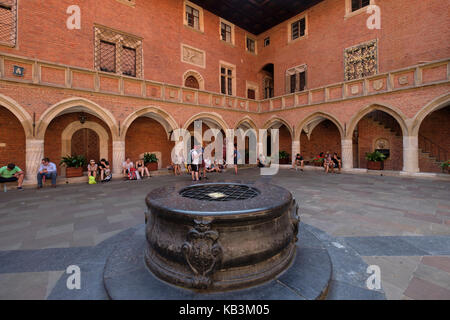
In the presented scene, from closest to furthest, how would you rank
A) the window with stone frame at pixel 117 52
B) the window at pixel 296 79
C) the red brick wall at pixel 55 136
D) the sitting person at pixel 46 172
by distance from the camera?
1. the sitting person at pixel 46 172
2. the red brick wall at pixel 55 136
3. the window with stone frame at pixel 117 52
4. the window at pixel 296 79

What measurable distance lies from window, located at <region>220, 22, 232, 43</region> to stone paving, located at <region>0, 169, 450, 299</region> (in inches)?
605

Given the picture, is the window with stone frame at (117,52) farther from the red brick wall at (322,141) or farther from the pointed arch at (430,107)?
the pointed arch at (430,107)

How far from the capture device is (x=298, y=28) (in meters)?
16.3

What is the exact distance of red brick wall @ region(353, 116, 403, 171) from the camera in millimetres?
12464

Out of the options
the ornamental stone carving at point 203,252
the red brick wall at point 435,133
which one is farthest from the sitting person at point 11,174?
the red brick wall at point 435,133

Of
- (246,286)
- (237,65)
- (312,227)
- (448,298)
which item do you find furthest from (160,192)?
(237,65)

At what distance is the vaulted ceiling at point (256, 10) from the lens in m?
14.7

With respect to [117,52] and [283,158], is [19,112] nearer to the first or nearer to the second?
[117,52]

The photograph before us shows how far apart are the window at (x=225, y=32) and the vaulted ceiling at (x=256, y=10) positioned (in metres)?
0.50

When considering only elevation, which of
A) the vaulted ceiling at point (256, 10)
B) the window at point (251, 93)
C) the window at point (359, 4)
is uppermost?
the vaulted ceiling at point (256, 10)

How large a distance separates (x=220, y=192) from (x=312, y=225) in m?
1.90

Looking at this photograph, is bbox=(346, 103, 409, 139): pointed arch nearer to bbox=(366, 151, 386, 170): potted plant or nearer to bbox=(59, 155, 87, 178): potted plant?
bbox=(366, 151, 386, 170): potted plant

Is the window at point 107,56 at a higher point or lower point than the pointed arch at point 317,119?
higher

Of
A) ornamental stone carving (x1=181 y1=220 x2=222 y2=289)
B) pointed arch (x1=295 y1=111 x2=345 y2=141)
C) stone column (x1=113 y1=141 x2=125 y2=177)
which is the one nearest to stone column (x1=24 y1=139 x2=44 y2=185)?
stone column (x1=113 y1=141 x2=125 y2=177)
